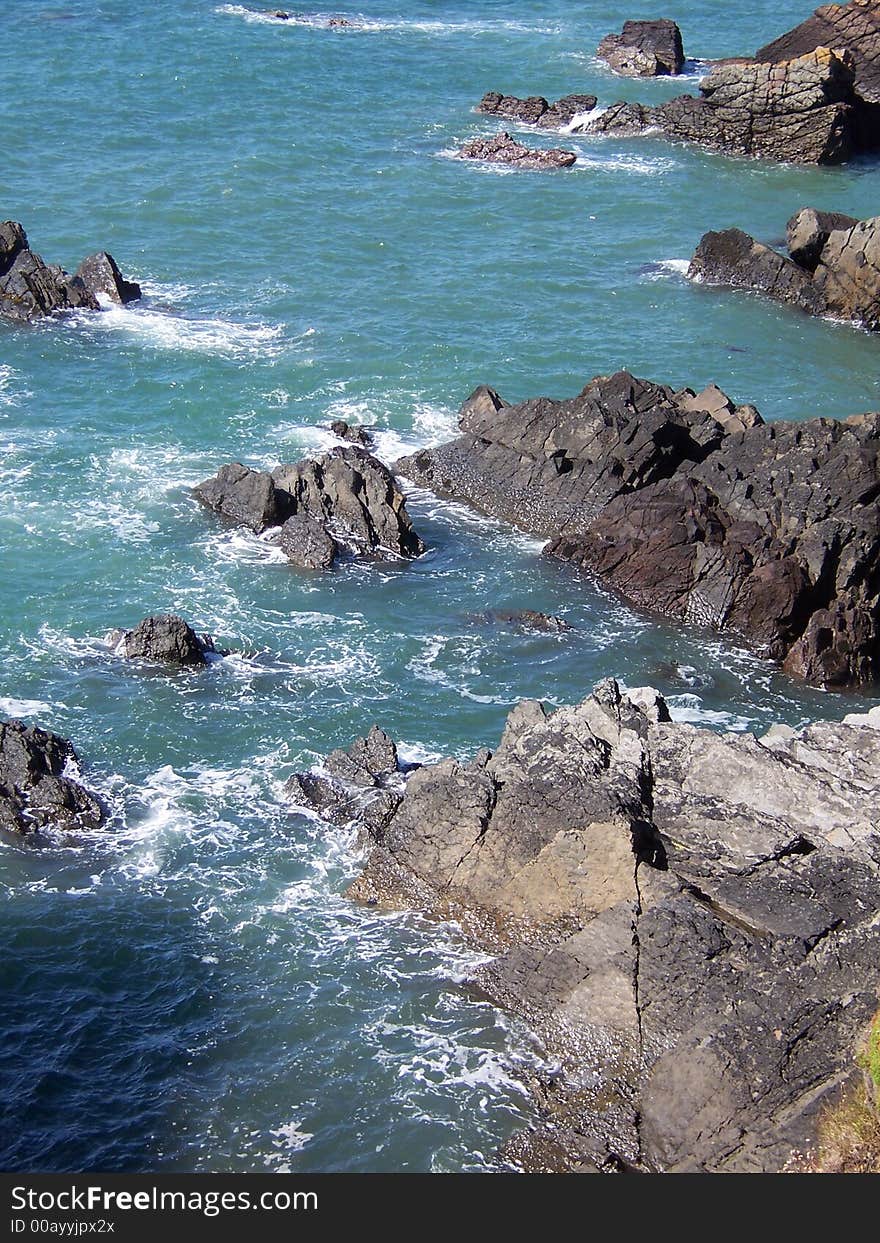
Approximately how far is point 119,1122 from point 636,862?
11.0 metres

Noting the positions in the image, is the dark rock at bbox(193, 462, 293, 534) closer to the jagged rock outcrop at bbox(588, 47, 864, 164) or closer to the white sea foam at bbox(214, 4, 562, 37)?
the jagged rock outcrop at bbox(588, 47, 864, 164)

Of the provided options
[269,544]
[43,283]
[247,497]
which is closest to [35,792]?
[269,544]

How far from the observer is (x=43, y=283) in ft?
210

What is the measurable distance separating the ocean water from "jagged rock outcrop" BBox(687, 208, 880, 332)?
183cm

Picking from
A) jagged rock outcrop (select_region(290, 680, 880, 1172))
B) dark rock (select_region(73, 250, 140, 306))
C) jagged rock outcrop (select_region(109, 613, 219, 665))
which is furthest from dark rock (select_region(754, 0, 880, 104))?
jagged rock outcrop (select_region(290, 680, 880, 1172))

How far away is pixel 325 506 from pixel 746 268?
30.0 metres

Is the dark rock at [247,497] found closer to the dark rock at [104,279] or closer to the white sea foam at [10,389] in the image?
the white sea foam at [10,389]

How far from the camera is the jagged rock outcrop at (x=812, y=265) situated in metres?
64.1

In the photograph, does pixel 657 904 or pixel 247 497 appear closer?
pixel 657 904

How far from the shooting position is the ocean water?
1109 inches

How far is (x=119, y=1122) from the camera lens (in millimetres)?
26703

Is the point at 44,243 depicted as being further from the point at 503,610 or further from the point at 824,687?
the point at 824,687

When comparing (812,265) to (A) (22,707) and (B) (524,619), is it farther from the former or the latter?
(A) (22,707)

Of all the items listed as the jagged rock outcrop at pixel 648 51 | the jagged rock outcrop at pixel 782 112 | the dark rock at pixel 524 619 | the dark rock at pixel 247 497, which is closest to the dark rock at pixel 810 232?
the jagged rock outcrop at pixel 782 112
